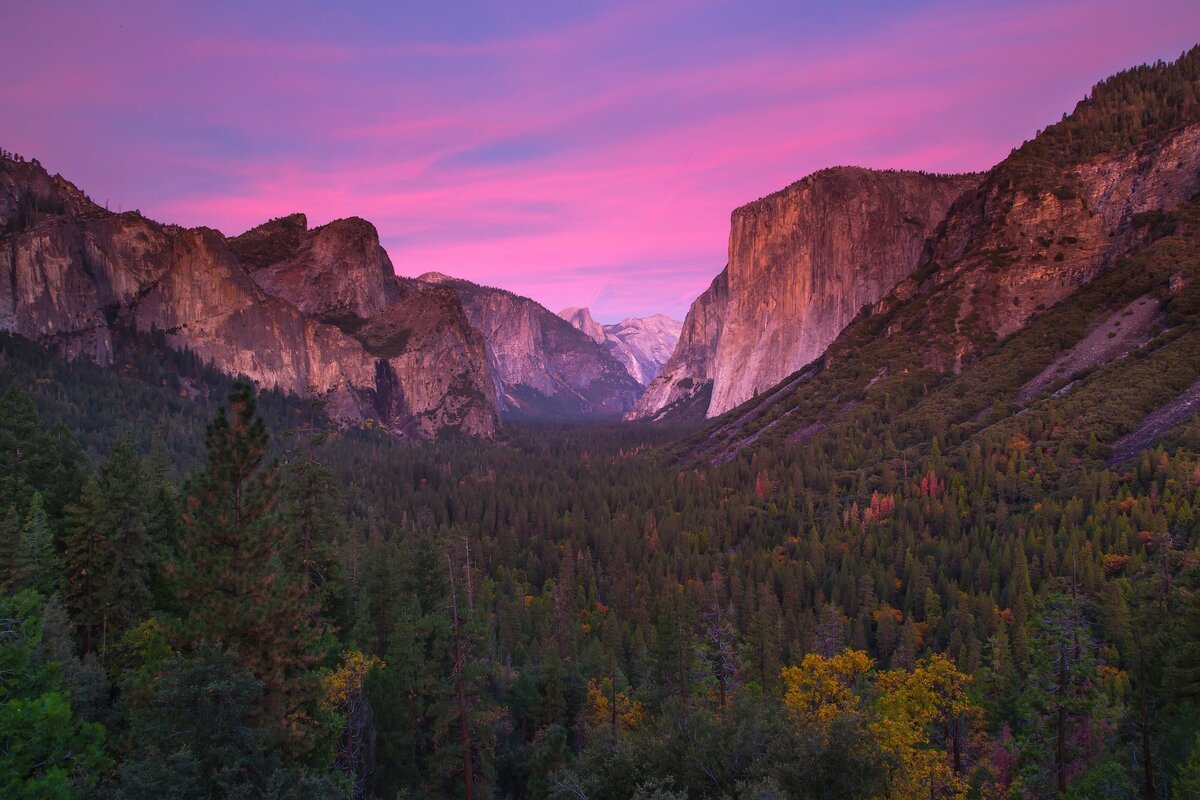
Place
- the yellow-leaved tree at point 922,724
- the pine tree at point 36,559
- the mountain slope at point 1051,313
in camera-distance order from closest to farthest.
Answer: the yellow-leaved tree at point 922,724
the pine tree at point 36,559
the mountain slope at point 1051,313

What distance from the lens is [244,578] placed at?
18234mm

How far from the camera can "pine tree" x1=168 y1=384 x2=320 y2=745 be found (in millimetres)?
17719

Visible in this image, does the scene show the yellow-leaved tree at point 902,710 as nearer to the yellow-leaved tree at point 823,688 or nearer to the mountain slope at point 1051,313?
the yellow-leaved tree at point 823,688

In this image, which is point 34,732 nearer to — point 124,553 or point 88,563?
point 124,553

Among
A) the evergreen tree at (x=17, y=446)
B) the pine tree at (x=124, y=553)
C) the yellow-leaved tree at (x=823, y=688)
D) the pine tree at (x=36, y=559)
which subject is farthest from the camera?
the evergreen tree at (x=17, y=446)

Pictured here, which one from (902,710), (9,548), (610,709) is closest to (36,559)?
(9,548)

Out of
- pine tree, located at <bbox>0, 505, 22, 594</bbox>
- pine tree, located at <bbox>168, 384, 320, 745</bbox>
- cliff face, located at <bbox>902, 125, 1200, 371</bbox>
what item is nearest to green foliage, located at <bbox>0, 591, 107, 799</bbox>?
pine tree, located at <bbox>168, 384, 320, 745</bbox>

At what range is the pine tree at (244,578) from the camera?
1772 centimetres

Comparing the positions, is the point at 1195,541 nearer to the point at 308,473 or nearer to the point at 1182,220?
the point at 308,473

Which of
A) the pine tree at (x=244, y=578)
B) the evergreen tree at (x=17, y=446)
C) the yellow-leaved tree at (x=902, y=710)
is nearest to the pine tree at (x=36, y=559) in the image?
the evergreen tree at (x=17, y=446)

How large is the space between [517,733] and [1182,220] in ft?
437

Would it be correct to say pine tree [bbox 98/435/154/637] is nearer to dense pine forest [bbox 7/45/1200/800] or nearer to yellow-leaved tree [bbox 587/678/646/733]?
dense pine forest [bbox 7/45/1200/800]

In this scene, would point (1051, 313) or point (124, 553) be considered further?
point (1051, 313)

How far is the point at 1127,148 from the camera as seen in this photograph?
132m
